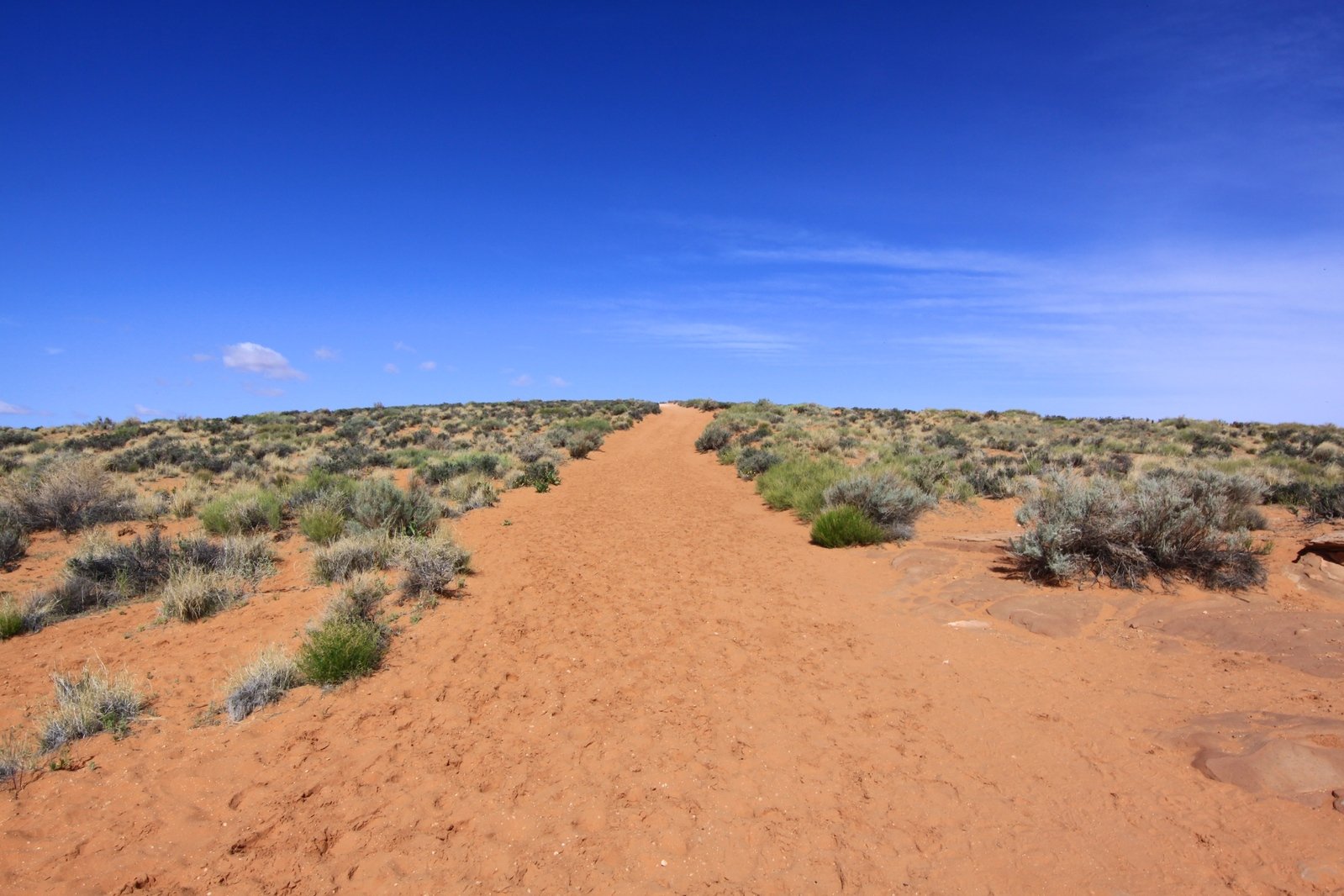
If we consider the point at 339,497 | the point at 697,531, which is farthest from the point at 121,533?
the point at 697,531

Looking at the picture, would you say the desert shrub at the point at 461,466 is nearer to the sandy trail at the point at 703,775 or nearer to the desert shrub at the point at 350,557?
the desert shrub at the point at 350,557

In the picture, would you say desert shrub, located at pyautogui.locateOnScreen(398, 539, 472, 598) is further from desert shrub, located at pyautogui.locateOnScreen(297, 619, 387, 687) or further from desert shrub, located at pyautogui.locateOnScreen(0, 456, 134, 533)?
desert shrub, located at pyautogui.locateOnScreen(0, 456, 134, 533)

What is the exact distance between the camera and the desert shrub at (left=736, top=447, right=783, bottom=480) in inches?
703

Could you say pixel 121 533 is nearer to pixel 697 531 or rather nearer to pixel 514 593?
pixel 514 593

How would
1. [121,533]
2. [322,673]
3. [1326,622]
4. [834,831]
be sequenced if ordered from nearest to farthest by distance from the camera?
[834,831] → [322,673] → [1326,622] → [121,533]

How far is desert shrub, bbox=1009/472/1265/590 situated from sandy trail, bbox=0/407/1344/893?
5.34ft

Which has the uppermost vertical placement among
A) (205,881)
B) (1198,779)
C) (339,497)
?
(339,497)

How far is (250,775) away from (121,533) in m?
8.88

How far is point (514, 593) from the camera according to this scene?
7.82m

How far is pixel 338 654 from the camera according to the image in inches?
214

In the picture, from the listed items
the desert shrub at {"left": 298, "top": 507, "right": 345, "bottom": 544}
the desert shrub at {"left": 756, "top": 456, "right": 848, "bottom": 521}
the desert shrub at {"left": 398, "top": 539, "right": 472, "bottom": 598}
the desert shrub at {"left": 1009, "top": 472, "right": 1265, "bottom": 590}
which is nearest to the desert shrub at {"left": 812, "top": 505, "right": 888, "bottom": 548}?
the desert shrub at {"left": 756, "top": 456, "right": 848, "bottom": 521}

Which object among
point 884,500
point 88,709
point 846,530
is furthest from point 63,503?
point 884,500

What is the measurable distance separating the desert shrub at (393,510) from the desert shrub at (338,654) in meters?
3.77

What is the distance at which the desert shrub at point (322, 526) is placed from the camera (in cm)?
967
